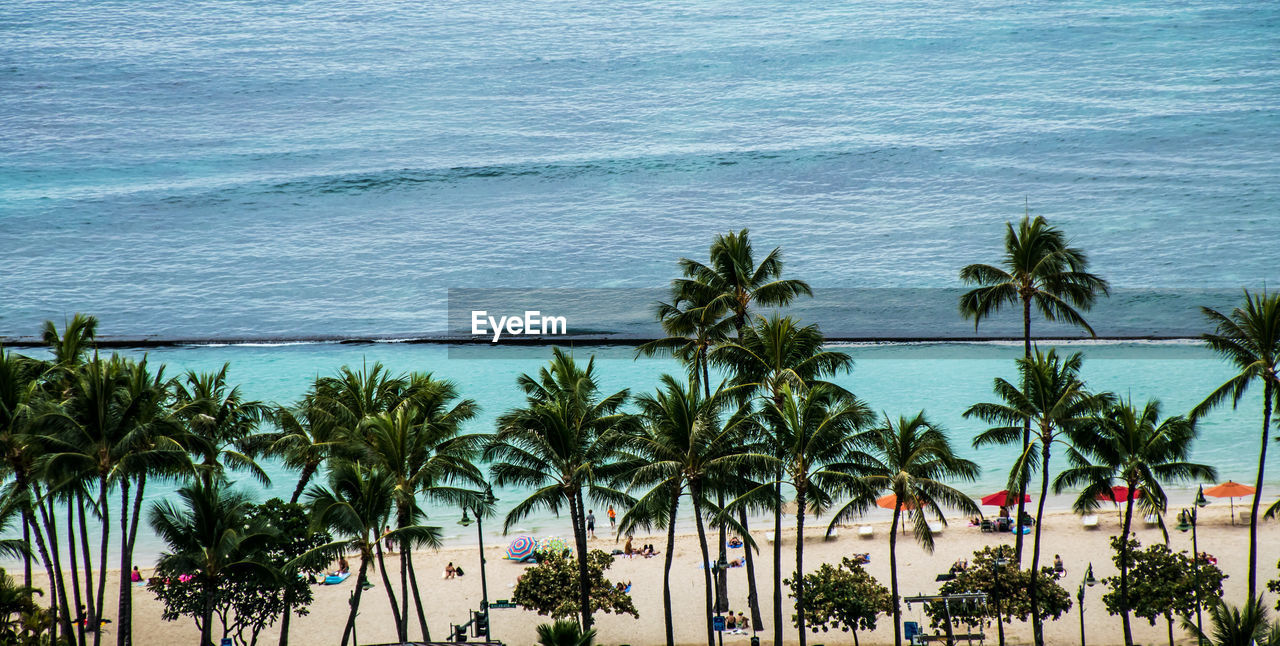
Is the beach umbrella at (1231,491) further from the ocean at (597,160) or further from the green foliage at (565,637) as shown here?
the green foliage at (565,637)

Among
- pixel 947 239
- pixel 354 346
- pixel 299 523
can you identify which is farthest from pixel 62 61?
pixel 299 523

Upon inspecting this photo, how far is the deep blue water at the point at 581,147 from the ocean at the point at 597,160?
11.0 inches

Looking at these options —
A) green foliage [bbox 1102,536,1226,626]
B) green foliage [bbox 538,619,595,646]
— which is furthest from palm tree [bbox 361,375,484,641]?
green foliage [bbox 1102,536,1226,626]

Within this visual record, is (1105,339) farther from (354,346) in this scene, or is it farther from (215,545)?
(215,545)

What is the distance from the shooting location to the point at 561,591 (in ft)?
108

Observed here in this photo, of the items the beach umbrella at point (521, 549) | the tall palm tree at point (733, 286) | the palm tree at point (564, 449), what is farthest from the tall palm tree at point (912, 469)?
the beach umbrella at point (521, 549)

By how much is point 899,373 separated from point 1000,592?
34.7 m

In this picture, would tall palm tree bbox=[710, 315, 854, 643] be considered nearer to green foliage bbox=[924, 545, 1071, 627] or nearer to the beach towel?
green foliage bbox=[924, 545, 1071, 627]

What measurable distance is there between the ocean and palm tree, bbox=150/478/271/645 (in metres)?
32.9

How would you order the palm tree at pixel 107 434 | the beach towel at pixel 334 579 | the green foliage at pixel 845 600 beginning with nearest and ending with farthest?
the palm tree at pixel 107 434 < the green foliage at pixel 845 600 < the beach towel at pixel 334 579

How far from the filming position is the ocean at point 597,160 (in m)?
75.1

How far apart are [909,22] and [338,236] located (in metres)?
55.2

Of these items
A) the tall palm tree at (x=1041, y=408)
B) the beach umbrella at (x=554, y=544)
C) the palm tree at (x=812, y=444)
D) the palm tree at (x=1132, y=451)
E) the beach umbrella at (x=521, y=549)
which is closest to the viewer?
the palm tree at (x=812, y=444)

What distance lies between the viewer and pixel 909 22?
343 ft
